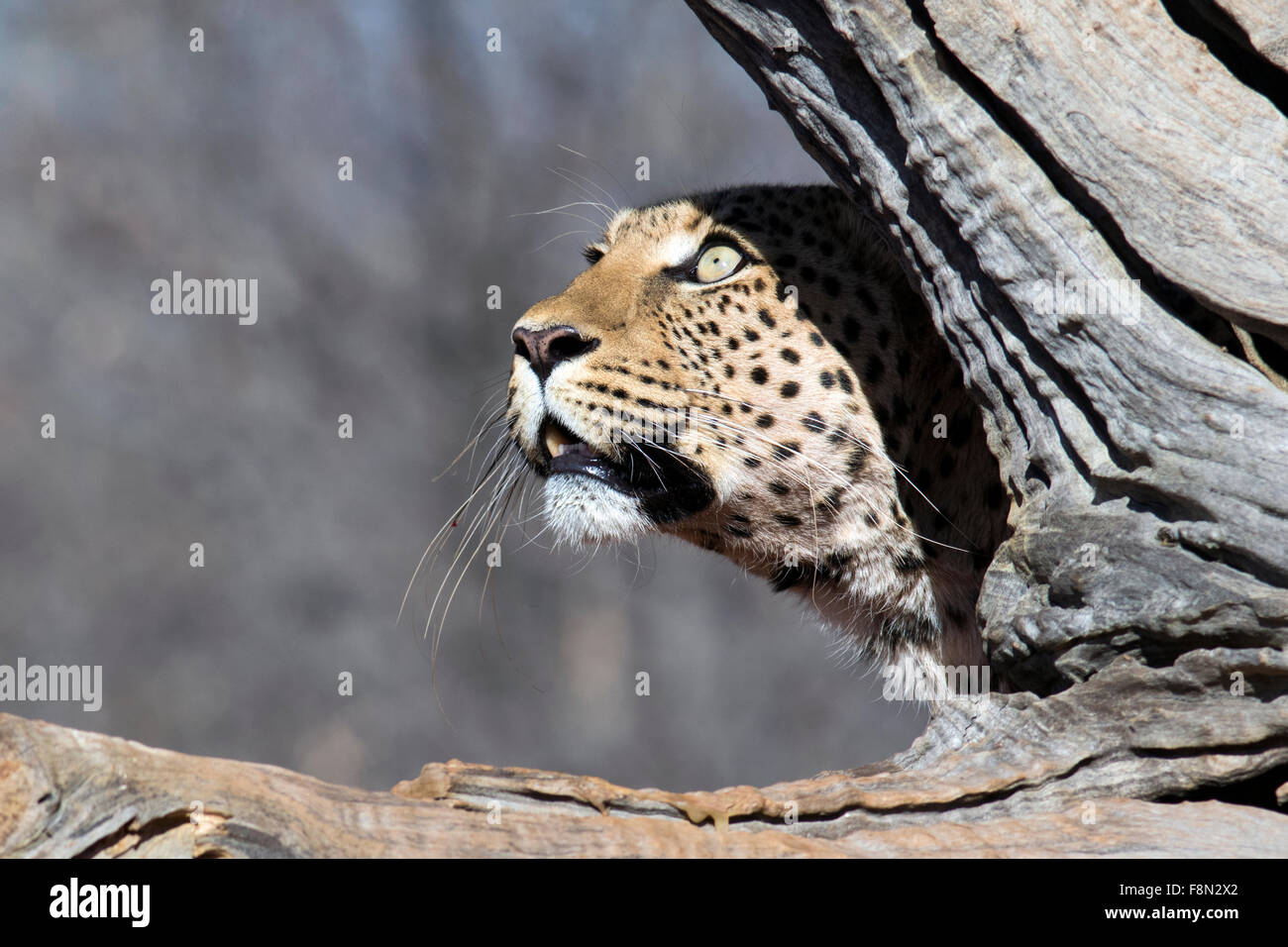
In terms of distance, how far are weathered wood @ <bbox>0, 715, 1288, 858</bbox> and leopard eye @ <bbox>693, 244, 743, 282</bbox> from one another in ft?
6.08

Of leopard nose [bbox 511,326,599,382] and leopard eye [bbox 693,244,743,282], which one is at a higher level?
leopard eye [bbox 693,244,743,282]

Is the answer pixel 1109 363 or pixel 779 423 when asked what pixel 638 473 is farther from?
pixel 1109 363

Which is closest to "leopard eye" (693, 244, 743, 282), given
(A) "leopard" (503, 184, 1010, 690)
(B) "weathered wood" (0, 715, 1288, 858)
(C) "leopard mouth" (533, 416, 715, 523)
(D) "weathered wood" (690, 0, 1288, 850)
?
(A) "leopard" (503, 184, 1010, 690)

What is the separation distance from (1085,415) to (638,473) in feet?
4.46

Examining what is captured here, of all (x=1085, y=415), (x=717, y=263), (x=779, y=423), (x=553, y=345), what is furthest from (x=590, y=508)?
(x=1085, y=415)

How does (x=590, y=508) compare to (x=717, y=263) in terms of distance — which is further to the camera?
(x=717, y=263)

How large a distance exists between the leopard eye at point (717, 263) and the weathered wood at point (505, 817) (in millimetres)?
1852

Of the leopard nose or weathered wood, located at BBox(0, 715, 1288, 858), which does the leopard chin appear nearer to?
the leopard nose

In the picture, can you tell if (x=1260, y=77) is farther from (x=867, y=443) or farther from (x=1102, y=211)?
(x=867, y=443)

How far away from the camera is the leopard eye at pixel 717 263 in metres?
3.92

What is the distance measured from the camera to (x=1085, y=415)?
2828 millimetres

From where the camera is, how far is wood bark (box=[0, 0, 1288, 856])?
242 cm
